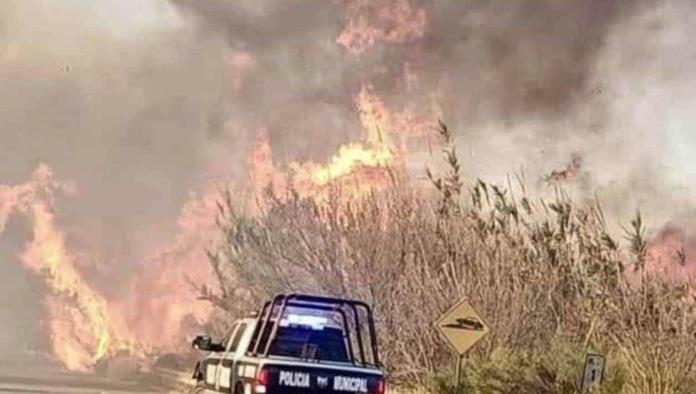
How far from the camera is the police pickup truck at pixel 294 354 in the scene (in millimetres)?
14734

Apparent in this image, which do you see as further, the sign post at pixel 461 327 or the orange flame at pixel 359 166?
the orange flame at pixel 359 166

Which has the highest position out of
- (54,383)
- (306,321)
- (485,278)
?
(485,278)

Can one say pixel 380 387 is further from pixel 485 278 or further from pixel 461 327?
pixel 485 278

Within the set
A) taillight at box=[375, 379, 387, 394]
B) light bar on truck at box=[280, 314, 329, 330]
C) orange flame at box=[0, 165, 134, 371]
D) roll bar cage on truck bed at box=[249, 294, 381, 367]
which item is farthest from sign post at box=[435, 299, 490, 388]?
orange flame at box=[0, 165, 134, 371]

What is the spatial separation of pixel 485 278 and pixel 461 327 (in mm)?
6744

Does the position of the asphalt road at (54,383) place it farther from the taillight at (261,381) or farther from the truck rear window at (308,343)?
the taillight at (261,381)

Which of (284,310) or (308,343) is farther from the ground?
(284,310)

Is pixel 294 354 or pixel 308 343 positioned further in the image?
pixel 308 343

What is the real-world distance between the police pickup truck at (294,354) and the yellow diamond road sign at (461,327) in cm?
188

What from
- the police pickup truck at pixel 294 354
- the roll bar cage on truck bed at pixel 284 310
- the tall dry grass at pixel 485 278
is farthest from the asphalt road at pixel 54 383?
the roll bar cage on truck bed at pixel 284 310

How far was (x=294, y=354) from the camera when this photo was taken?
15.5m

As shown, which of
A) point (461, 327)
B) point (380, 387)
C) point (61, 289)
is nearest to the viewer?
point (380, 387)

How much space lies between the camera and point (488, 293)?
24.5 metres

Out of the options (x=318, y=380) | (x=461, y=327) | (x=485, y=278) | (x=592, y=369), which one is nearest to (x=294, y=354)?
(x=318, y=380)
